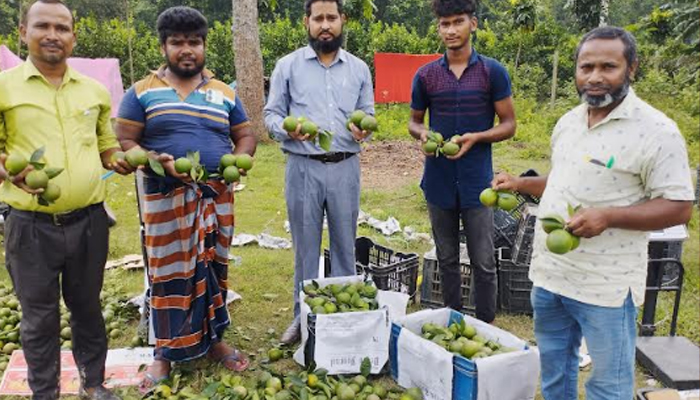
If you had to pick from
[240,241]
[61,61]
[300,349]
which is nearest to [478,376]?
[300,349]

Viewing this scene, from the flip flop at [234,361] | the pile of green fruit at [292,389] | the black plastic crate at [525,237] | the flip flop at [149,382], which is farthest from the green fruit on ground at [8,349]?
the black plastic crate at [525,237]

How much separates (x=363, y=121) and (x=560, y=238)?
68.5 inches

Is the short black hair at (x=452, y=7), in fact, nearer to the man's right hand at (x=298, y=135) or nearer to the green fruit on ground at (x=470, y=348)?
the man's right hand at (x=298, y=135)

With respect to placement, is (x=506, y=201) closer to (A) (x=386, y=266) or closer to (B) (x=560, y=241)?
(B) (x=560, y=241)

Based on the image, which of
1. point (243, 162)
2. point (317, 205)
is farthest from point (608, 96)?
point (317, 205)

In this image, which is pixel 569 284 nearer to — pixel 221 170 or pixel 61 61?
pixel 221 170

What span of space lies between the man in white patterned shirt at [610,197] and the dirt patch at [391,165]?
271 inches

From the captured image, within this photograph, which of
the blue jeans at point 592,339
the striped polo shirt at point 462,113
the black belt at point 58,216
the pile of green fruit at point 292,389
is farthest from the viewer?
the striped polo shirt at point 462,113

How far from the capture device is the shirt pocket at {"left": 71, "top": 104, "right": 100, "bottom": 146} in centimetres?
319

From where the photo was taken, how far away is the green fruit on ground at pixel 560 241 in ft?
8.04

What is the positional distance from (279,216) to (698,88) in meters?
13.9

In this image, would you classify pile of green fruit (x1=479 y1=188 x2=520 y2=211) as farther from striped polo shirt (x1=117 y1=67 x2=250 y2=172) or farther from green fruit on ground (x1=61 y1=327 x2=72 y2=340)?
green fruit on ground (x1=61 y1=327 x2=72 y2=340)

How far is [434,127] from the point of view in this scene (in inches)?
163

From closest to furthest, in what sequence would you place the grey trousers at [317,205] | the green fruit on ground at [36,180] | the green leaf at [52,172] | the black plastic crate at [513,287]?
the green fruit on ground at [36,180] < the green leaf at [52,172] < the grey trousers at [317,205] < the black plastic crate at [513,287]
